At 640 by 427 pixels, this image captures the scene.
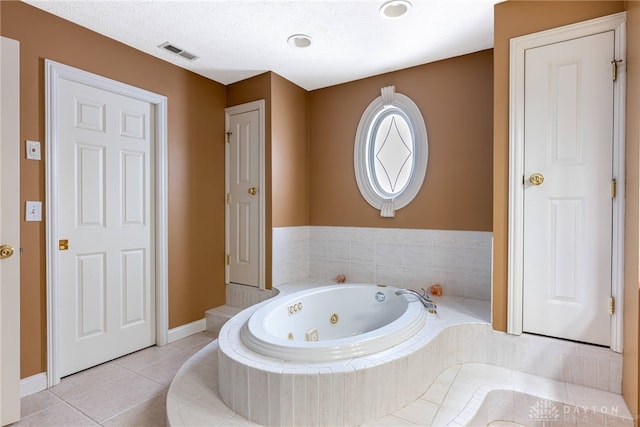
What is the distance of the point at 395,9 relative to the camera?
2.00 m

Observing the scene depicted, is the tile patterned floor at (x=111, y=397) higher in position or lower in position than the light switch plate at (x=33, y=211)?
lower

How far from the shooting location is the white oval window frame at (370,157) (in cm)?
280

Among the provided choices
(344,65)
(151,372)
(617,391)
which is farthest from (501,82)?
(151,372)

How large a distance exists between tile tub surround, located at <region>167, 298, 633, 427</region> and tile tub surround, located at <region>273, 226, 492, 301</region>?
693mm

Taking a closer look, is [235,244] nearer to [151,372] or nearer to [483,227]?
[151,372]

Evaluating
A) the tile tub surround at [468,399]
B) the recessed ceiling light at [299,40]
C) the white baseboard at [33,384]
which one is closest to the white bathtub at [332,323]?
the tile tub surround at [468,399]

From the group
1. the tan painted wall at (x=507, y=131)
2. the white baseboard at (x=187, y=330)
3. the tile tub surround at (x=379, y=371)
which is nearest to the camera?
the tile tub surround at (x=379, y=371)

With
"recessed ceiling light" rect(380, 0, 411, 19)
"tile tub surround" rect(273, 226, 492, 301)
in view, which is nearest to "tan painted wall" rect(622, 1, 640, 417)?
"tile tub surround" rect(273, 226, 492, 301)

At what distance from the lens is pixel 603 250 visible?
1.74 m

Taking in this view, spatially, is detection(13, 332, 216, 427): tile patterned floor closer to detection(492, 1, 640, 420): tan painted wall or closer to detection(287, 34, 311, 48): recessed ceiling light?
detection(492, 1, 640, 420): tan painted wall

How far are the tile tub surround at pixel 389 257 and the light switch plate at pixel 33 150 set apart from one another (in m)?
1.70

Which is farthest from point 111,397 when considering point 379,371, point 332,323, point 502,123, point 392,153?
point 502,123

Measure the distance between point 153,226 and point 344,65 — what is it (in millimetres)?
2082

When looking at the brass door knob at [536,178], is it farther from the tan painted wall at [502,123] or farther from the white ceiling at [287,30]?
the white ceiling at [287,30]
